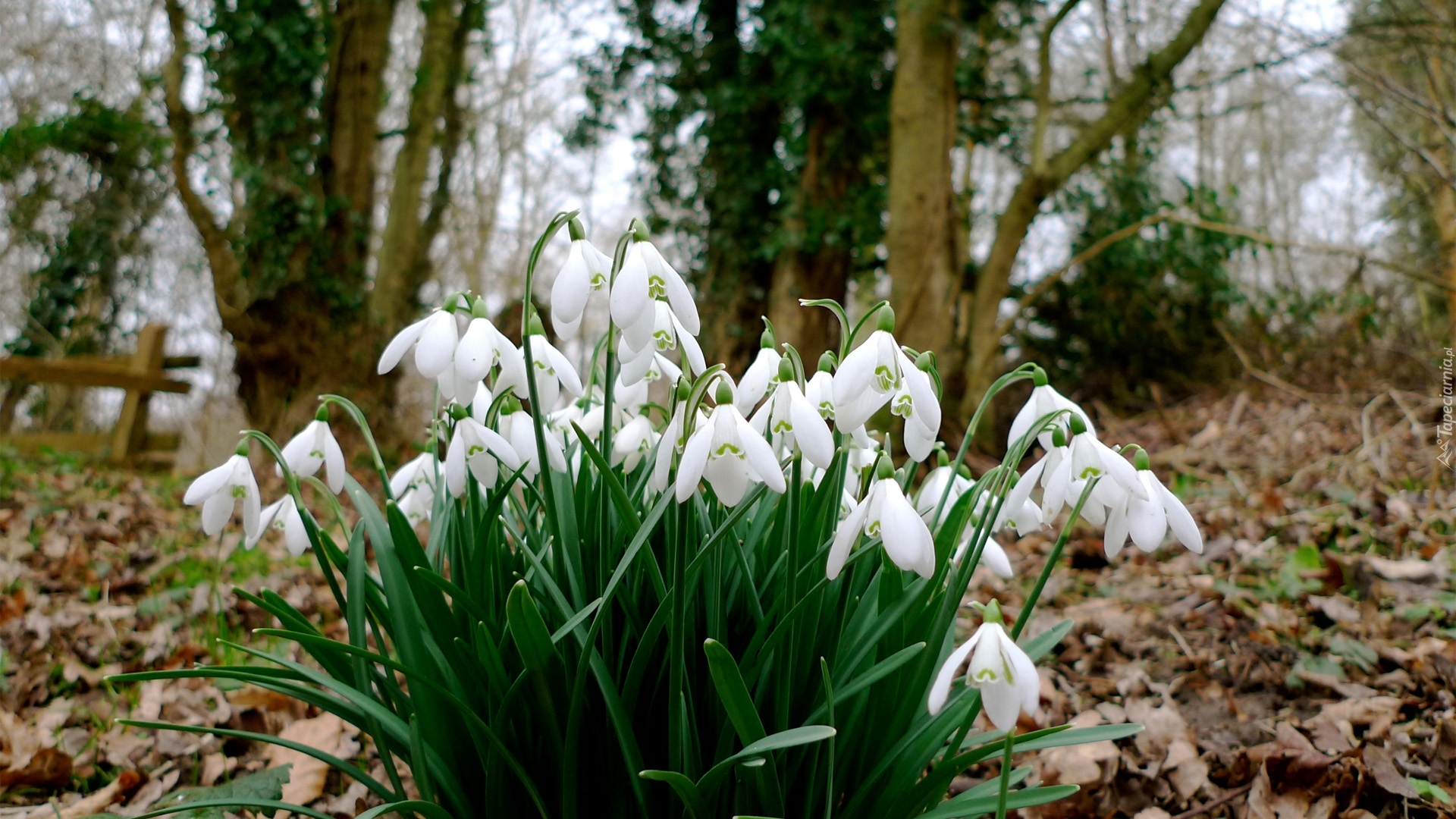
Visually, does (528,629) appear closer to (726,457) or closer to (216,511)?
(726,457)

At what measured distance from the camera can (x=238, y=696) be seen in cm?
217

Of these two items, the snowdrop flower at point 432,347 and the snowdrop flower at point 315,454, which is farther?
the snowdrop flower at point 315,454

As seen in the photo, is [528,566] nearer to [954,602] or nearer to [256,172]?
[954,602]

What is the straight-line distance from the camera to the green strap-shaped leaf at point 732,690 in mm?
1001

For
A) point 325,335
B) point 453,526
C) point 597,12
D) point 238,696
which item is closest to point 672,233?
point 597,12

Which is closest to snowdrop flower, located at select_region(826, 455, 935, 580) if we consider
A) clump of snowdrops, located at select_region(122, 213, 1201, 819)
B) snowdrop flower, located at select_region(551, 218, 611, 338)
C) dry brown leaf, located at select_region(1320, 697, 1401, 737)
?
clump of snowdrops, located at select_region(122, 213, 1201, 819)

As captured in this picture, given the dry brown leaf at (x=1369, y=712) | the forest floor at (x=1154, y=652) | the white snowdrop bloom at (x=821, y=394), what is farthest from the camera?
the dry brown leaf at (x=1369, y=712)

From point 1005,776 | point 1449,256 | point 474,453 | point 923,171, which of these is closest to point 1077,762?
point 1005,776

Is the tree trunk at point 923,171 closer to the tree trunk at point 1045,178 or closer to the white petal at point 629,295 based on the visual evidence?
the tree trunk at point 1045,178

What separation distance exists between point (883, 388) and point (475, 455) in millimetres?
596

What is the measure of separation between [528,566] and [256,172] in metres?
5.81

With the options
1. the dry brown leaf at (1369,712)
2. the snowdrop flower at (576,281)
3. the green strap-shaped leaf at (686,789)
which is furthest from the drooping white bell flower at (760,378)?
the dry brown leaf at (1369,712)

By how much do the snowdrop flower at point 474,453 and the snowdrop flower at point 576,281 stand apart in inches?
8.5

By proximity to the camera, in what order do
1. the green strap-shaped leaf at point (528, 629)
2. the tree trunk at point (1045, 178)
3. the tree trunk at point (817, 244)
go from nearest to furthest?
the green strap-shaped leaf at point (528, 629), the tree trunk at point (1045, 178), the tree trunk at point (817, 244)
